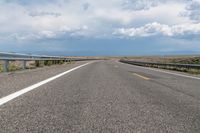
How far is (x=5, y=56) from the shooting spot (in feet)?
48.4

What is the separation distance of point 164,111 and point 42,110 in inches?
88.9

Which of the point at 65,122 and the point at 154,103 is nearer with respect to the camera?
the point at 65,122

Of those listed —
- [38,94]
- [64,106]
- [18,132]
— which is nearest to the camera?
[18,132]

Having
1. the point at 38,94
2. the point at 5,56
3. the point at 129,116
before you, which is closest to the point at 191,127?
the point at 129,116

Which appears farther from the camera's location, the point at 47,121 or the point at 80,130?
the point at 47,121

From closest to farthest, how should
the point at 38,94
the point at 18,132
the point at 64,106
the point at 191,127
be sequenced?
the point at 18,132
the point at 191,127
the point at 64,106
the point at 38,94

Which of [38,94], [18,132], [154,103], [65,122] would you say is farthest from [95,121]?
[38,94]

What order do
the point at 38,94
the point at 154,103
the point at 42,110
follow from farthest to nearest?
1. the point at 38,94
2. the point at 154,103
3. the point at 42,110

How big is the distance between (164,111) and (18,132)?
2.83 m

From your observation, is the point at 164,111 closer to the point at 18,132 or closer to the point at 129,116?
the point at 129,116

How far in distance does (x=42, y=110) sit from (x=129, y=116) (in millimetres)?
1619

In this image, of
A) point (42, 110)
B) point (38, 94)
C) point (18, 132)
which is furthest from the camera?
point (38, 94)

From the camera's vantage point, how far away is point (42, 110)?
19.3 feet

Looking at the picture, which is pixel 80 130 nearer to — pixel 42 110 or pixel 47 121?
pixel 47 121
